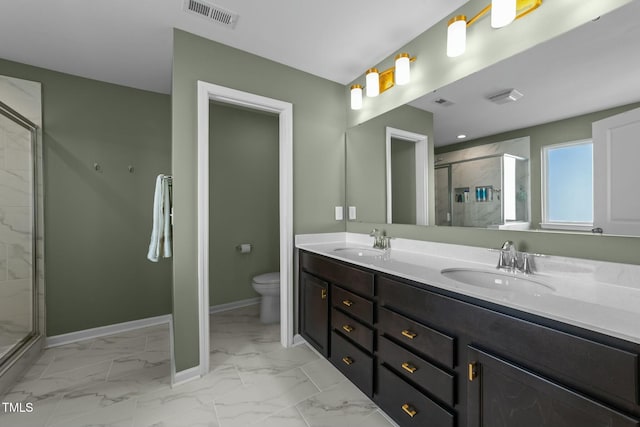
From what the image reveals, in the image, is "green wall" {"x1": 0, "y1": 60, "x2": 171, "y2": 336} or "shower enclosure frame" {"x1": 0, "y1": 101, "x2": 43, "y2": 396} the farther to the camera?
"green wall" {"x1": 0, "y1": 60, "x2": 171, "y2": 336}

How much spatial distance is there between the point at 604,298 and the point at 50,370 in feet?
10.7

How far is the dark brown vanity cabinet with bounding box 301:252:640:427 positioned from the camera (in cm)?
69

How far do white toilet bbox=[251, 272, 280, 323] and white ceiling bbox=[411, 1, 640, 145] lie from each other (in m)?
2.11

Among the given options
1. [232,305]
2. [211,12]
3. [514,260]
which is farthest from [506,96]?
[232,305]

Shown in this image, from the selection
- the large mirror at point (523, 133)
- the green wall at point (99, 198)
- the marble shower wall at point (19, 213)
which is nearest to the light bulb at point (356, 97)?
the large mirror at point (523, 133)

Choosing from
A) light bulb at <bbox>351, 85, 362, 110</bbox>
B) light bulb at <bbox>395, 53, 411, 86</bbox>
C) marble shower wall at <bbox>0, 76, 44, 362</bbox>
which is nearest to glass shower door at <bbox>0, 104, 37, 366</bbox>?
marble shower wall at <bbox>0, 76, 44, 362</bbox>

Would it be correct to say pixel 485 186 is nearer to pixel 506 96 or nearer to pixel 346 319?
pixel 506 96

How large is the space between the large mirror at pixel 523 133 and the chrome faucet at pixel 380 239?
0.15 m

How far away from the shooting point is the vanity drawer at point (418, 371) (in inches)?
41.7

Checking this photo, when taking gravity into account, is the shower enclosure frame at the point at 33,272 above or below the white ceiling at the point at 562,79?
below

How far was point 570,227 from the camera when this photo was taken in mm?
1194

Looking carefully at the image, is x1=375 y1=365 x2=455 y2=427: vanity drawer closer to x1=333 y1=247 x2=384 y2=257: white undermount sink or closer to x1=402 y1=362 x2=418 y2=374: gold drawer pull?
x1=402 y1=362 x2=418 y2=374: gold drawer pull

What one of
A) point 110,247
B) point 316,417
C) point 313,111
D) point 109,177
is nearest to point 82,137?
point 109,177

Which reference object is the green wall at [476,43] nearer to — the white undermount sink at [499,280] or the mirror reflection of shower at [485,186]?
the mirror reflection of shower at [485,186]
